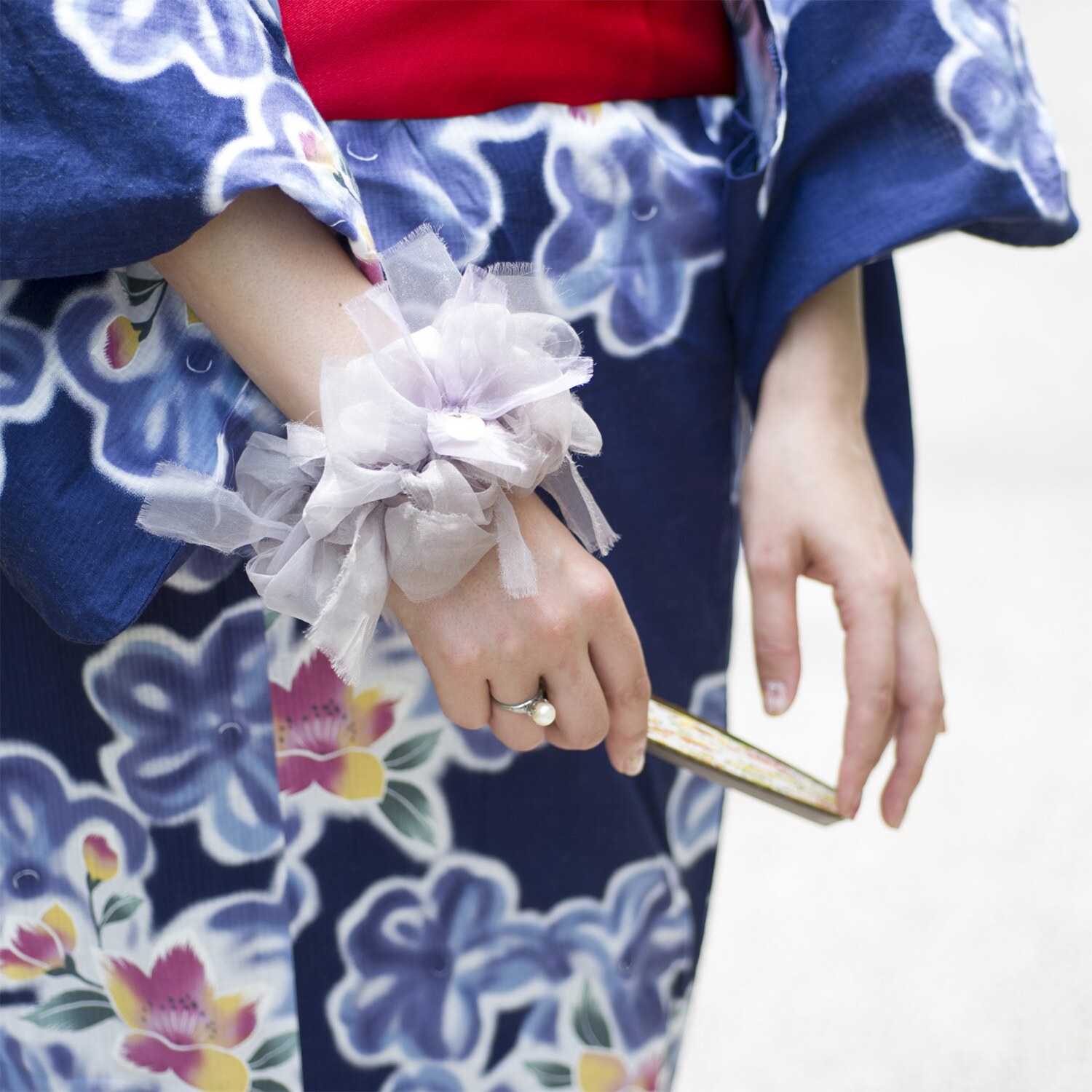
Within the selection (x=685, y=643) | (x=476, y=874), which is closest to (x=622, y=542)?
(x=685, y=643)

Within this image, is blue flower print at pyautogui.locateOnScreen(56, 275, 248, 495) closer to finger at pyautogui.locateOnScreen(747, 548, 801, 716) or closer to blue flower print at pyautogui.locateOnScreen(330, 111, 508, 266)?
blue flower print at pyautogui.locateOnScreen(330, 111, 508, 266)

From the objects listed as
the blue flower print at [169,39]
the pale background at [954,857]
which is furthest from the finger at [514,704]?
the pale background at [954,857]

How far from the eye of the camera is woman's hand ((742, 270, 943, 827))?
57cm

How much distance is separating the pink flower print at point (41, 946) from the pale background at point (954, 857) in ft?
2.45

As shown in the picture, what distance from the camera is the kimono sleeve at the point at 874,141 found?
21.4 inches

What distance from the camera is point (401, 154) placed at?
478 millimetres

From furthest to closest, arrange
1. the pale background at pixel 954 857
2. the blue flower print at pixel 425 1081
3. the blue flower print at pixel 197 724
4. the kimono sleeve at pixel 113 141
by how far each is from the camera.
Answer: the pale background at pixel 954 857
the blue flower print at pixel 425 1081
the blue flower print at pixel 197 724
the kimono sleeve at pixel 113 141

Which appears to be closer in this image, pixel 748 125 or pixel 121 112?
pixel 121 112

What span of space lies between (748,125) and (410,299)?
0.23 meters

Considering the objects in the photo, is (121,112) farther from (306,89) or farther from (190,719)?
(190,719)

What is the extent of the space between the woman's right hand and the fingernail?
0.56 ft

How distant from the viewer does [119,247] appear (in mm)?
382

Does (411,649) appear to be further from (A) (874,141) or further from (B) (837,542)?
(A) (874,141)

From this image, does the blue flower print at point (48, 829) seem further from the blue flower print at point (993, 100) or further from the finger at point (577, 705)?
the blue flower print at point (993, 100)
